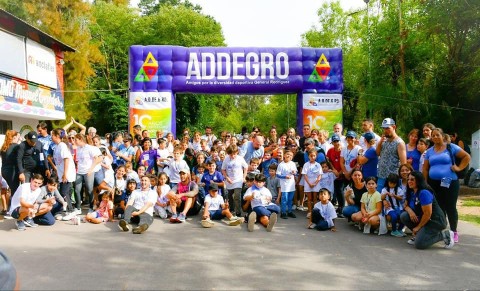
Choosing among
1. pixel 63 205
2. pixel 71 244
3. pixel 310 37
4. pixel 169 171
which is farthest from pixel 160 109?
pixel 310 37

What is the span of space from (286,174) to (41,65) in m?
13.8

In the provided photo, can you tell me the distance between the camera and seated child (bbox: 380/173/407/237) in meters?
7.69

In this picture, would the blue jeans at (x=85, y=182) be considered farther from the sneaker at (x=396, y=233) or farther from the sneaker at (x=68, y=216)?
the sneaker at (x=396, y=233)

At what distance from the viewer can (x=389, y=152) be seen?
26.1 feet

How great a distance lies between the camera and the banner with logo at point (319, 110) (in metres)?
14.9

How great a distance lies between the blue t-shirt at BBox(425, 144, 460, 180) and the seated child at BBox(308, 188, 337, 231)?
1.82 metres

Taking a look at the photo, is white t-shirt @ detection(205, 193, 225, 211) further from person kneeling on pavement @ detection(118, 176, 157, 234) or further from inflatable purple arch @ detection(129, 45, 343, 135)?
inflatable purple arch @ detection(129, 45, 343, 135)

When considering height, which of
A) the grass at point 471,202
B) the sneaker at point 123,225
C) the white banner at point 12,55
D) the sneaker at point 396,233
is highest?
the white banner at point 12,55

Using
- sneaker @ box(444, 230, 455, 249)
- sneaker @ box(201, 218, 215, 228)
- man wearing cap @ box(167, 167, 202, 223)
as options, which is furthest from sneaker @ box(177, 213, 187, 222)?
sneaker @ box(444, 230, 455, 249)

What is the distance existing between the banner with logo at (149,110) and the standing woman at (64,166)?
498 cm

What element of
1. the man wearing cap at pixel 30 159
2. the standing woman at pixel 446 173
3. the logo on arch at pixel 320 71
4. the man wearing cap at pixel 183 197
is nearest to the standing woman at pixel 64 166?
the man wearing cap at pixel 30 159

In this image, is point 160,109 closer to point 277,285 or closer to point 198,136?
point 198,136

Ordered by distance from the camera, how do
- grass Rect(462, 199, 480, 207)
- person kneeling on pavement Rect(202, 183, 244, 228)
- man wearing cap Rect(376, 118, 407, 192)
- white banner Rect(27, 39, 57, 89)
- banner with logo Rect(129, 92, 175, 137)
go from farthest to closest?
white banner Rect(27, 39, 57, 89) → banner with logo Rect(129, 92, 175, 137) → grass Rect(462, 199, 480, 207) → person kneeling on pavement Rect(202, 183, 244, 228) → man wearing cap Rect(376, 118, 407, 192)

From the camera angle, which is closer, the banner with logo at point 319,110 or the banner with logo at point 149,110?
the banner with logo at point 149,110
